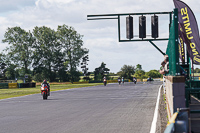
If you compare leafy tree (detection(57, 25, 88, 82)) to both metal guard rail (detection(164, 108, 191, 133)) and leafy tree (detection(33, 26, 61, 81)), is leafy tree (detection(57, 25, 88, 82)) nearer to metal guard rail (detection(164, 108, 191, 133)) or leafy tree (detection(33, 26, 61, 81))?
leafy tree (detection(33, 26, 61, 81))

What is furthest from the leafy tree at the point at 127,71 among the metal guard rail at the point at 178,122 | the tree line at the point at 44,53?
A: the metal guard rail at the point at 178,122

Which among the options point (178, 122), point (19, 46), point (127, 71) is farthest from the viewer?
point (127, 71)

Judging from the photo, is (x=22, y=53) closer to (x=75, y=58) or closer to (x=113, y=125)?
(x=75, y=58)

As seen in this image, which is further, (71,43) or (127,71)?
(127,71)

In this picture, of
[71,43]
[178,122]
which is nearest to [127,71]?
[71,43]

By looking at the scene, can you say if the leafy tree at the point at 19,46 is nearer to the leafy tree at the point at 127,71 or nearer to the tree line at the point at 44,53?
the tree line at the point at 44,53

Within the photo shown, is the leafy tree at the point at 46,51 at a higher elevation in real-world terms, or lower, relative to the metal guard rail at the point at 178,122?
higher

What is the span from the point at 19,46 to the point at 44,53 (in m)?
7.65

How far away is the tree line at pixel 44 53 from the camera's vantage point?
89.3 metres

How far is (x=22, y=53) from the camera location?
88812 mm

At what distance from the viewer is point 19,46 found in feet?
298

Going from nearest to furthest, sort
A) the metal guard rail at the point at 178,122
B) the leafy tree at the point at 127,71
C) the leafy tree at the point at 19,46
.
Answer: the metal guard rail at the point at 178,122, the leafy tree at the point at 19,46, the leafy tree at the point at 127,71

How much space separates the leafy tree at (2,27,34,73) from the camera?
292 feet

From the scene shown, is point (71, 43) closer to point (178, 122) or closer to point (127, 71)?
point (127, 71)
